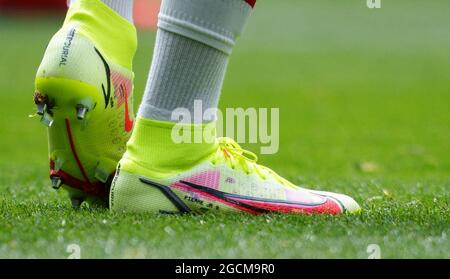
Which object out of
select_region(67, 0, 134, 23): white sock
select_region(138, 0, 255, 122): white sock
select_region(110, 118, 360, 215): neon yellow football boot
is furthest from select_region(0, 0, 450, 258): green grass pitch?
select_region(67, 0, 134, 23): white sock

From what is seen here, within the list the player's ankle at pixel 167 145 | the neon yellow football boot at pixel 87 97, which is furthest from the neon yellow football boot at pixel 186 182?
the neon yellow football boot at pixel 87 97

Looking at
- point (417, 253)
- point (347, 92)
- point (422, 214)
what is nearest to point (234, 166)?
point (422, 214)

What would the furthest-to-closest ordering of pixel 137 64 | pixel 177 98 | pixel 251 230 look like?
pixel 137 64 < pixel 177 98 < pixel 251 230

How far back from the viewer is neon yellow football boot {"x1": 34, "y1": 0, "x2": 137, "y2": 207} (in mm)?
1877

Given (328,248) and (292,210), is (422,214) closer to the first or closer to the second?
(292,210)

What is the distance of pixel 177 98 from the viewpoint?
1894 mm

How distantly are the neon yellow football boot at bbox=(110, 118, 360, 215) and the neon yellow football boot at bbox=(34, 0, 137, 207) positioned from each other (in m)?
0.10

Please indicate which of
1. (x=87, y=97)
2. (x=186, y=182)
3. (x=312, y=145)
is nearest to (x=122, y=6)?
(x=87, y=97)

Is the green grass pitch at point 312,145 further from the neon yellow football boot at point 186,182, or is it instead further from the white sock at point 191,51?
the white sock at point 191,51

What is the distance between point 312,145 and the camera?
466 cm

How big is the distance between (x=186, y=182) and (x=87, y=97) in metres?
0.27

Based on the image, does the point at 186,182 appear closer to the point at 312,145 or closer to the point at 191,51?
the point at 191,51

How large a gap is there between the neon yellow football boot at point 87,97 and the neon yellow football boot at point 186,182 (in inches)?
4.1

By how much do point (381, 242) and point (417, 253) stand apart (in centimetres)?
9
